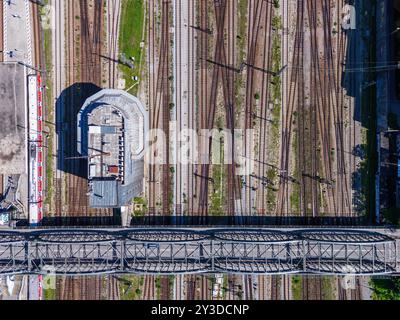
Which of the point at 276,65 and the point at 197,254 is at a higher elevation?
the point at 276,65

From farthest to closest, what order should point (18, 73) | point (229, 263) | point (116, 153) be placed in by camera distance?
point (18, 73) → point (229, 263) → point (116, 153)

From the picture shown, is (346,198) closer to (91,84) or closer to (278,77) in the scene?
(278,77)

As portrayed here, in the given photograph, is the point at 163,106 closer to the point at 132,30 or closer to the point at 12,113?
the point at 132,30

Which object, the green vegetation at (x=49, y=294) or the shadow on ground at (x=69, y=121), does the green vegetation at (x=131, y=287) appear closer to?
the green vegetation at (x=49, y=294)

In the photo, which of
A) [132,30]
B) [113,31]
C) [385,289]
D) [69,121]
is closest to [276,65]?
[132,30]

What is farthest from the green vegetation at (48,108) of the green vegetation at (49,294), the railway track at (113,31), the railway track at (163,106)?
the railway track at (163,106)

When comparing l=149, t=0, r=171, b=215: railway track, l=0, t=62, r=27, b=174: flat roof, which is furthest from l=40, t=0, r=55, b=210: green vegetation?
l=149, t=0, r=171, b=215: railway track

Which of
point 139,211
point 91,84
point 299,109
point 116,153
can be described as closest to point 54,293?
point 139,211

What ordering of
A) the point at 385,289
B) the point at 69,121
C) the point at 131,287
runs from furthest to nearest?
1. the point at 131,287
2. the point at 69,121
3. the point at 385,289
